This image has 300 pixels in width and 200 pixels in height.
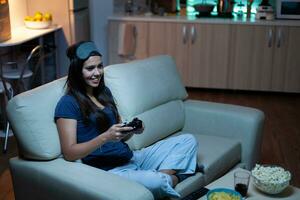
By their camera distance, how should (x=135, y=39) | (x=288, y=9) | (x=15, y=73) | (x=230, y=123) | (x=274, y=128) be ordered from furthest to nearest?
1. (x=135, y=39)
2. (x=288, y=9)
3. (x=274, y=128)
4. (x=15, y=73)
5. (x=230, y=123)

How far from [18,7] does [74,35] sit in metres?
0.68

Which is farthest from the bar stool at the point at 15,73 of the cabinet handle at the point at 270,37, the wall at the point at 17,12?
the cabinet handle at the point at 270,37

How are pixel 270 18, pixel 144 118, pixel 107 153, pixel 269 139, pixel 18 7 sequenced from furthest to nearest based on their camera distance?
pixel 270 18 → pixel 18 7 → pixel 269 139 → pixel 144 118 → pixel 107 153

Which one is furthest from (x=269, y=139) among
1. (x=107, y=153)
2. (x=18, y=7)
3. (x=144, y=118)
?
(x=18, y=7)

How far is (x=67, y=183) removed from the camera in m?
1.93

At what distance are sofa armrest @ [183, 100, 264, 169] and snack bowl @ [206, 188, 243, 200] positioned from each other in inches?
32.8

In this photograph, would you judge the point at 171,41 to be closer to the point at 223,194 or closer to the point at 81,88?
the point at 81,88

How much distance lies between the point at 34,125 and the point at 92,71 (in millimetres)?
392

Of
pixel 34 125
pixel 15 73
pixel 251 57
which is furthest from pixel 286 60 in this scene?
pixel 34 125

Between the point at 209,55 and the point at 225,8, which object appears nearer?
the point at 209,55

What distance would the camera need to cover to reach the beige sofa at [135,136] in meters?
1.94

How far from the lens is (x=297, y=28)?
4.84 metres

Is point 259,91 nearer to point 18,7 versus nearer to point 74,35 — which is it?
point 74,35

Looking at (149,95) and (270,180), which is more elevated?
(149,95)
